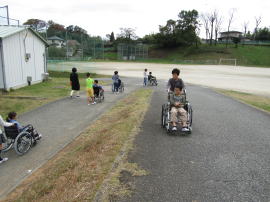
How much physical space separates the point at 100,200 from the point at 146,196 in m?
0.64

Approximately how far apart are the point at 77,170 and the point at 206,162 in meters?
2.44

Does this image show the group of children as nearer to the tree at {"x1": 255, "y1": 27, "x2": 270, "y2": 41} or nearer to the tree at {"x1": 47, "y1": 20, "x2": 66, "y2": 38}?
the tree at {"x1": 255, "y1": 27, "x2": 270, "y2": 41}

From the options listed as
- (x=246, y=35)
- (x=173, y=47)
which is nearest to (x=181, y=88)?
(x=173, y=47)

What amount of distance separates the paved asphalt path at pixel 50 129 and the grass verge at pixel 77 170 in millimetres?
311

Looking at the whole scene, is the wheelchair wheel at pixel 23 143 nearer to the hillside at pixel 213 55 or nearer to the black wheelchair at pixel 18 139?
the black wheelchair at pixel 18 139

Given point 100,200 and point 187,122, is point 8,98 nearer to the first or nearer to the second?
point 187,122

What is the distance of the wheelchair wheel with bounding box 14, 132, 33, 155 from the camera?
18.3 ft

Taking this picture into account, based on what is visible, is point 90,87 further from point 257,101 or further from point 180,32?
point 180,32

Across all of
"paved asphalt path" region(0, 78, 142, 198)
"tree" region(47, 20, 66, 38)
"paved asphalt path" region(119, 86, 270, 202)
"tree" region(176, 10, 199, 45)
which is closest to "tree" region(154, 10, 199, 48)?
"tree" region(176, 10, 199, 45)

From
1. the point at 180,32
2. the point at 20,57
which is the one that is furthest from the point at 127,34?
the point at 20,57

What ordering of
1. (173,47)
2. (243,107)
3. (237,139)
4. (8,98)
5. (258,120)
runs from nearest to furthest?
(237,139) → (258,120) → (243,107) → (8,98) → (173,47)

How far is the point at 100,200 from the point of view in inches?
127

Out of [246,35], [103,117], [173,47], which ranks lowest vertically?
[103,117]

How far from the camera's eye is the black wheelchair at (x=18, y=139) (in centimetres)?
558
